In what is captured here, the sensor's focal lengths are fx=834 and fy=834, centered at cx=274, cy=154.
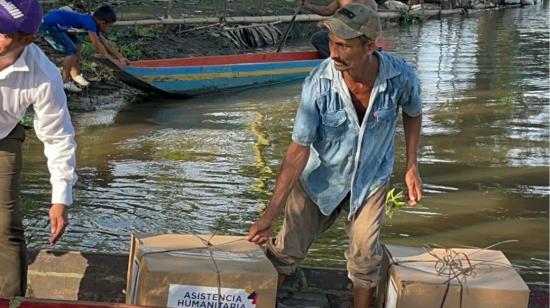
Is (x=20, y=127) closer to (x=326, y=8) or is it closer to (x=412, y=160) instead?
(x=412, y=160)

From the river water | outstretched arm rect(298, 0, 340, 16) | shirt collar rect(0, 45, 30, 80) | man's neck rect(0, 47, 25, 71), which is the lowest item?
the river water

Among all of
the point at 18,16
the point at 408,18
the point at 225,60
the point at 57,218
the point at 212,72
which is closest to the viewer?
the point at 18,16

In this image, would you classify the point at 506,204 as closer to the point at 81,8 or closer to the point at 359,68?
the point at 359,68

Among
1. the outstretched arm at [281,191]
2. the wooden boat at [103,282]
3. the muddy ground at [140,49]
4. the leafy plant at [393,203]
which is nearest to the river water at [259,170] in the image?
the leafy plant at [393,203]

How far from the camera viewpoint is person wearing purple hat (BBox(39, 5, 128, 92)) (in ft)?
32.4

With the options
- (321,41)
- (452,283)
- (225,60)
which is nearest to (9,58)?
(452,283)

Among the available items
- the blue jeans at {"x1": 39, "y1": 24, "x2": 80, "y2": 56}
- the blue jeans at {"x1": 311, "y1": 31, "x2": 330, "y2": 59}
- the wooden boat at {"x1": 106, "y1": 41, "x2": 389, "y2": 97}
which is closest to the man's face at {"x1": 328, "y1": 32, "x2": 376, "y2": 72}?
the wooden boat at {"x1": 106, "y1": 41, "x2": 389, "y2": 97}

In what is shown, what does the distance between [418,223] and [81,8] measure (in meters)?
11.9

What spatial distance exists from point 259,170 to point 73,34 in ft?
12.6

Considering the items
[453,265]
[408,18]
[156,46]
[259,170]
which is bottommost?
[408,18]

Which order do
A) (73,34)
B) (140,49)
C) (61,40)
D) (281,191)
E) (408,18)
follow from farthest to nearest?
(408,18)
(140,49)
(73,34)
(61,40)
(281,191)

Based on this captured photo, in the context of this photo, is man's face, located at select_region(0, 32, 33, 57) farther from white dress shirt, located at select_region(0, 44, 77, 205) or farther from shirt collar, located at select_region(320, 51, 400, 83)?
shirt collar, located at select_region(320, 51, 400, 83)

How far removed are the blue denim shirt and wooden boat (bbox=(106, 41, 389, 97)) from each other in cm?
611

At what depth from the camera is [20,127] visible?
363cm
